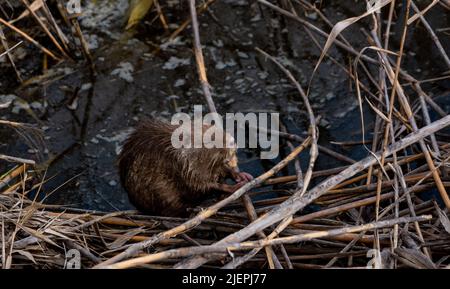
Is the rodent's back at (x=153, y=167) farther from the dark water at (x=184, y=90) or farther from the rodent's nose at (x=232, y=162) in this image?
the dark water at (x=184, y=90)

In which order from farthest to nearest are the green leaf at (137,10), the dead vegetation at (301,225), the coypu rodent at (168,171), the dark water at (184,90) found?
the green leaf at (137,10) < the dark water at (184,90) < the coypu rodent at (168,171) < the dead vegetation at (301,225)

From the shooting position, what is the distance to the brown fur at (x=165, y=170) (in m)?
3.83

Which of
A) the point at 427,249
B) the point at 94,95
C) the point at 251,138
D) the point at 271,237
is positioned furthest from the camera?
the point at 94,95

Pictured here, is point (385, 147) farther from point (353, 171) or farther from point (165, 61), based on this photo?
point (165, 61)

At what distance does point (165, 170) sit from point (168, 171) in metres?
0.02

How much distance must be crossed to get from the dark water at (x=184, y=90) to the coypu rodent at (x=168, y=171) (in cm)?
68

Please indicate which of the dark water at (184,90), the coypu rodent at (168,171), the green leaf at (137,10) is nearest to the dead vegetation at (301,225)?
the coypu rodent at (168,171)

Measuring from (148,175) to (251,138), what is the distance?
4.08 ft

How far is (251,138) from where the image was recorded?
197 inches

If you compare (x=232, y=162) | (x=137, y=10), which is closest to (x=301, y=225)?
(x=232, y=162)

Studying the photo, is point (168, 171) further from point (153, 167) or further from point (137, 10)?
point (137, 10)

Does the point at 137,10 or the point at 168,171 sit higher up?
the point at 137,10

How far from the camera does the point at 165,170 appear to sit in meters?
3.94

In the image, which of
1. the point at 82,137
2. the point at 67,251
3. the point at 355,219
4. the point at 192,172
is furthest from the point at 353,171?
the point at 82,137
